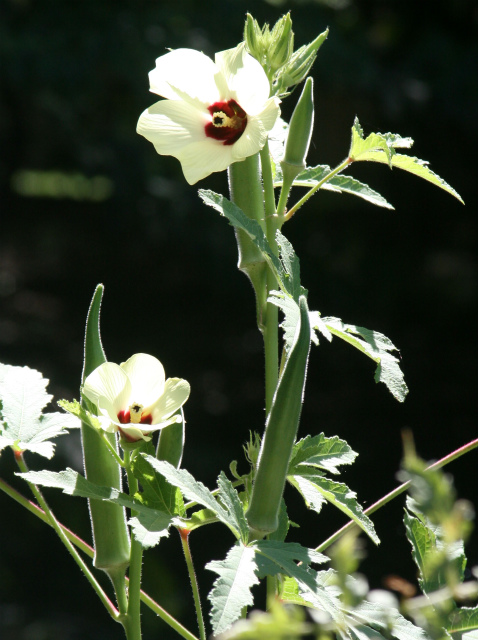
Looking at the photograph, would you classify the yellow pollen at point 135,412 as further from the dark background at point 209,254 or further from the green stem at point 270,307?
the dark background at point 209,254

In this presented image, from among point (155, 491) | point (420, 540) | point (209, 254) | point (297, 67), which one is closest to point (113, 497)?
point (155, 491)

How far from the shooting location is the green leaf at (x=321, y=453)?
0.63 m

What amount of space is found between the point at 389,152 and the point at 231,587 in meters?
0.36

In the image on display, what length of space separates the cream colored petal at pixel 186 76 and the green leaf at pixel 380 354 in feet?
0.71

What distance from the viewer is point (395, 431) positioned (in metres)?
3.72

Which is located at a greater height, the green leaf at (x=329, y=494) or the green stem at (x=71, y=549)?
the green leaf at (x=329, y=494)

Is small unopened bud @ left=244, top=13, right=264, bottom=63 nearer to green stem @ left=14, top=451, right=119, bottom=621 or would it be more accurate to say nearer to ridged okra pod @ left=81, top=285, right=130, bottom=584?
ridged okra pod @ left=81, top=285, right=130, bottom=584

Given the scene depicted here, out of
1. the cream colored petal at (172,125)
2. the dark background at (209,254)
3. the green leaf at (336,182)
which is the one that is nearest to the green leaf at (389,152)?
the green leaf at (336,182)

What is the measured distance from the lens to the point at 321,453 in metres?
0.64

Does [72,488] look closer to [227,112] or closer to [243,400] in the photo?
[227,112]

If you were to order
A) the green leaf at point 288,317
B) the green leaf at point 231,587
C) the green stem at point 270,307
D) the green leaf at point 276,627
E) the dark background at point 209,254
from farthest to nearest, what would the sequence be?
the dark background at point 209,254 < the green stem at point 270,307 < the green leaf at point 288,317 < the green leaf at point 231,587 < the green leaf at point 276,627

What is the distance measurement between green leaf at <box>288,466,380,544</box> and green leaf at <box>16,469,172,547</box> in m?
0.11

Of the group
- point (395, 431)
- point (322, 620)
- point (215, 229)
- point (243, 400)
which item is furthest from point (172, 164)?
point (322, 620)

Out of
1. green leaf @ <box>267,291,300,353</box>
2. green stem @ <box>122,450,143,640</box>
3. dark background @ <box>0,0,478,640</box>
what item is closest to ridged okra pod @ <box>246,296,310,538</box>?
green leaf @ <box>267,291,300,353</box>
